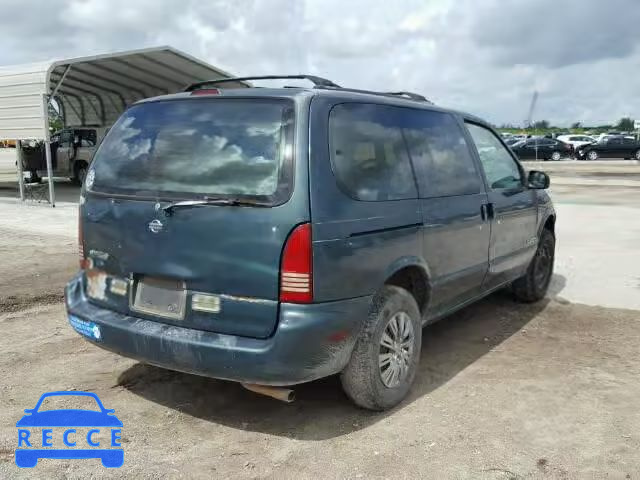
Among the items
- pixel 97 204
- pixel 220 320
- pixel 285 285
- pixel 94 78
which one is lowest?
A: pixel 220 320

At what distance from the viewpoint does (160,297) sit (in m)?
3.36

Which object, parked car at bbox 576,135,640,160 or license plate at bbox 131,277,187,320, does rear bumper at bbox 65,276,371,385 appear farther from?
parked car at bbox 576,135,640,160

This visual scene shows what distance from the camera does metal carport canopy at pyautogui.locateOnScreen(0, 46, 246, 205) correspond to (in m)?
14.2

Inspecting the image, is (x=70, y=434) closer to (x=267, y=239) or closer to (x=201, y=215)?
(x=201, y=215)

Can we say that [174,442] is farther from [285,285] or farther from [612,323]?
[612,323]

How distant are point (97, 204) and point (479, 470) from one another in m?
2.61

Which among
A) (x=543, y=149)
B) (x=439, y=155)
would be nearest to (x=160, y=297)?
(x=439, y=155)

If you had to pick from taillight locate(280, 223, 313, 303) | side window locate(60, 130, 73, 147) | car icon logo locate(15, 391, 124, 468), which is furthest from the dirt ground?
side window locate(60, 130, 73, 147)

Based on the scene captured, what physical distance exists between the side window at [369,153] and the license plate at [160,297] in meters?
1.06

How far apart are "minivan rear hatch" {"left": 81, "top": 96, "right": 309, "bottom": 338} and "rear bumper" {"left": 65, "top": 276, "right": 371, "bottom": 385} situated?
0.23 feet

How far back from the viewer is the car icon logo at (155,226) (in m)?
3.30

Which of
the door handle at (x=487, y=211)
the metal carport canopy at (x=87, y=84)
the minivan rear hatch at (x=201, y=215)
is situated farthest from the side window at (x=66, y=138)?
the door handle at (x=487, y=211)

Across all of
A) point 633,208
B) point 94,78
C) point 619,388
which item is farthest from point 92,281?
point 94,78

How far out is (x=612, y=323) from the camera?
5.60 m
